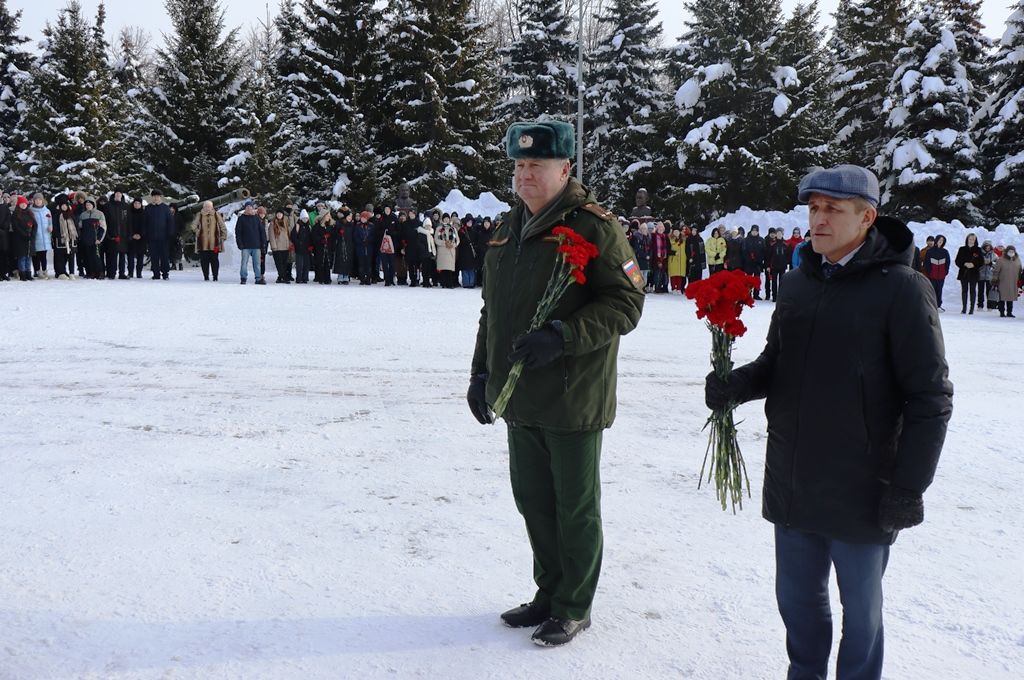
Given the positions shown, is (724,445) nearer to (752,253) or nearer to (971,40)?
(752,253)

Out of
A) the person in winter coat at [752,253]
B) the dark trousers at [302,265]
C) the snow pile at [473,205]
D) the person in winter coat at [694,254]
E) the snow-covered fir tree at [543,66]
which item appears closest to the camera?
the dark trousers at [302,265]

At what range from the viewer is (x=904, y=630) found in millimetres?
3518

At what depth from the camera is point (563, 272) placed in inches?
124

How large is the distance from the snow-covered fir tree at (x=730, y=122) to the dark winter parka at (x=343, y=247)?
15637 mm

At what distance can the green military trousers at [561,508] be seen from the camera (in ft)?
10.8

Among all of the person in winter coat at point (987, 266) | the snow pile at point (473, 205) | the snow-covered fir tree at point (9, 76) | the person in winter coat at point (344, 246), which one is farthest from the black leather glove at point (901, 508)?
the snow-covered fir tree at point (9, 76)

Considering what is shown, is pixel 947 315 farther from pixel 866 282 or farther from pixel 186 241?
pixel 186 241

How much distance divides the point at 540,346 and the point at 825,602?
122cm

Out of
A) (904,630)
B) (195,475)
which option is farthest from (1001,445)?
(195,475)

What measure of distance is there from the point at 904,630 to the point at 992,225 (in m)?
28.9

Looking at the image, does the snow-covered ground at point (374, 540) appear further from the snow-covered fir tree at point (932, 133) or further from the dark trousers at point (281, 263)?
the snow-covered fir tree at point (932, 133)

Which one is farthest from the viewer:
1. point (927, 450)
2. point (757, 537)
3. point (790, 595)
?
point (757, 537)

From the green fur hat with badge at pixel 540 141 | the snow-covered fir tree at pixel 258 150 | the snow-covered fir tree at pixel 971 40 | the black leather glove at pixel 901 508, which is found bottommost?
the black leather glove at pixel 901 508

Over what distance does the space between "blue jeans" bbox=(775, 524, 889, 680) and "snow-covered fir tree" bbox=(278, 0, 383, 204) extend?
3026 centimetres
